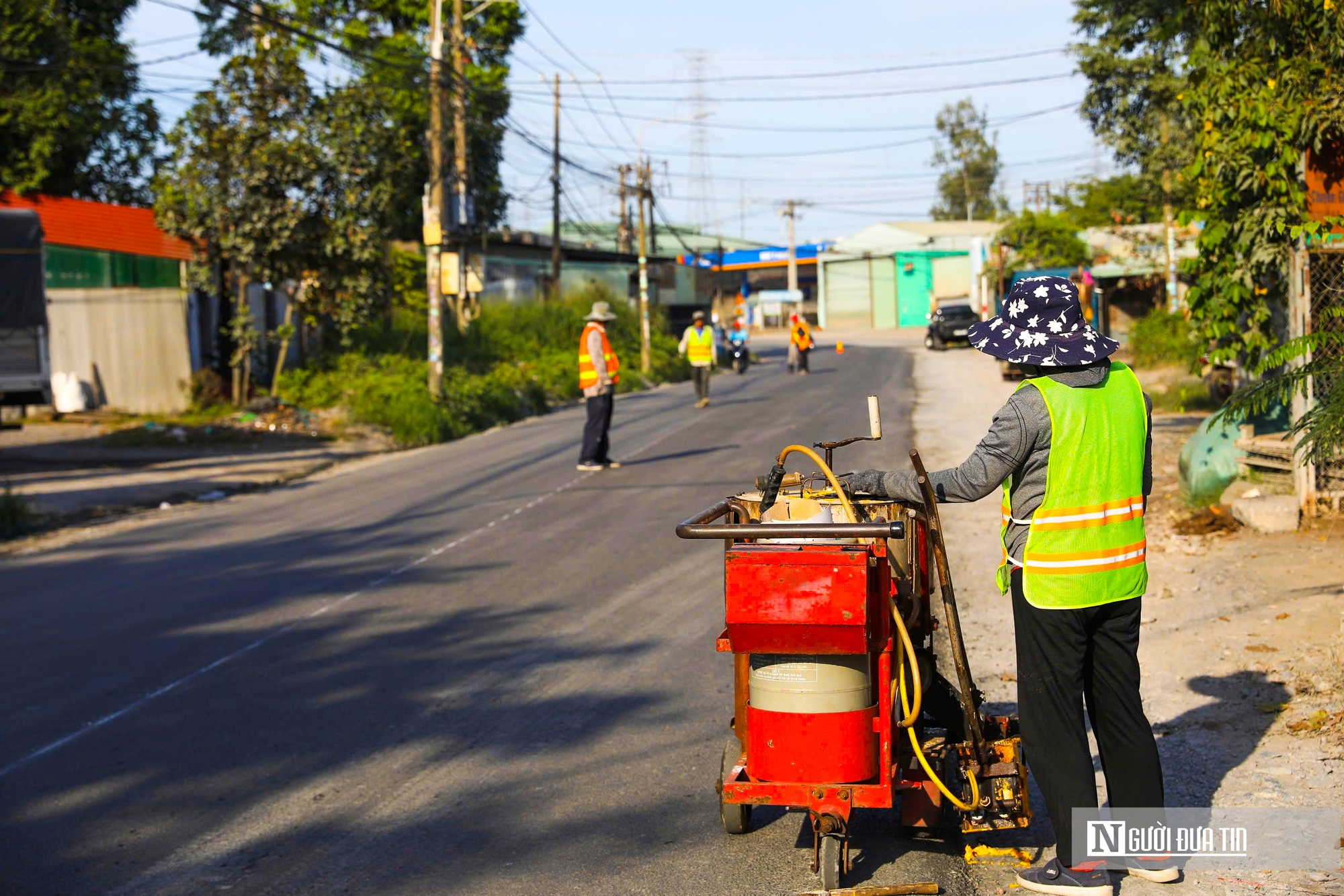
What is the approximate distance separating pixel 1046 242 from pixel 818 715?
131ft

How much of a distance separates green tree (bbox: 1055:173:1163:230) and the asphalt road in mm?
22032

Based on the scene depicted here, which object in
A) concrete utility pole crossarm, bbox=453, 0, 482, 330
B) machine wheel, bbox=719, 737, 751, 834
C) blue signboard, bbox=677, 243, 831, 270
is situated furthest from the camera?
blue signboard, bbox=677, 243, 831, 270

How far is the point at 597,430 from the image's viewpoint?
1547 centimetres

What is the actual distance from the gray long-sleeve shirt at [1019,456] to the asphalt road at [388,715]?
1317 millimetres

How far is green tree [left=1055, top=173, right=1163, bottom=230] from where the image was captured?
105 feet

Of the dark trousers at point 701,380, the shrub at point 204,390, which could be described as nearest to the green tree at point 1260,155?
the dark trousers at point 701,380

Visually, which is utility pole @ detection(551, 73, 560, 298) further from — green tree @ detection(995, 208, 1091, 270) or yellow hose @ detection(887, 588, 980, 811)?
yellow hose @ detection(887, 588, 980, 811)

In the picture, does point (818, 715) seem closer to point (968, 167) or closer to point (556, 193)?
point (556, 193)

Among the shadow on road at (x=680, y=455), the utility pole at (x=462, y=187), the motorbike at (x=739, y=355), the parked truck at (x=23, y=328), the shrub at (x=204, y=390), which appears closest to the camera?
the shadow on road at (x=680, y=455)

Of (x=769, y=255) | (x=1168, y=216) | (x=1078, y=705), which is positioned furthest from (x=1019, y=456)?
(x=769, y=255)

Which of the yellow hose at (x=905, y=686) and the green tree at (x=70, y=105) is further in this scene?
the green tree at (x=70, y=105)

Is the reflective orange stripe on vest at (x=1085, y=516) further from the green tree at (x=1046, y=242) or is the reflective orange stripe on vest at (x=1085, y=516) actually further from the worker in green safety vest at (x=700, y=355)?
the green tree at (x=1046, y=242)

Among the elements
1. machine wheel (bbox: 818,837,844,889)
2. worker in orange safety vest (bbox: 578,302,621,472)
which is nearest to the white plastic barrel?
machine wheel (bbox: 818,837,844,889)

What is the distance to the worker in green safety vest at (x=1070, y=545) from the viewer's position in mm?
3961
